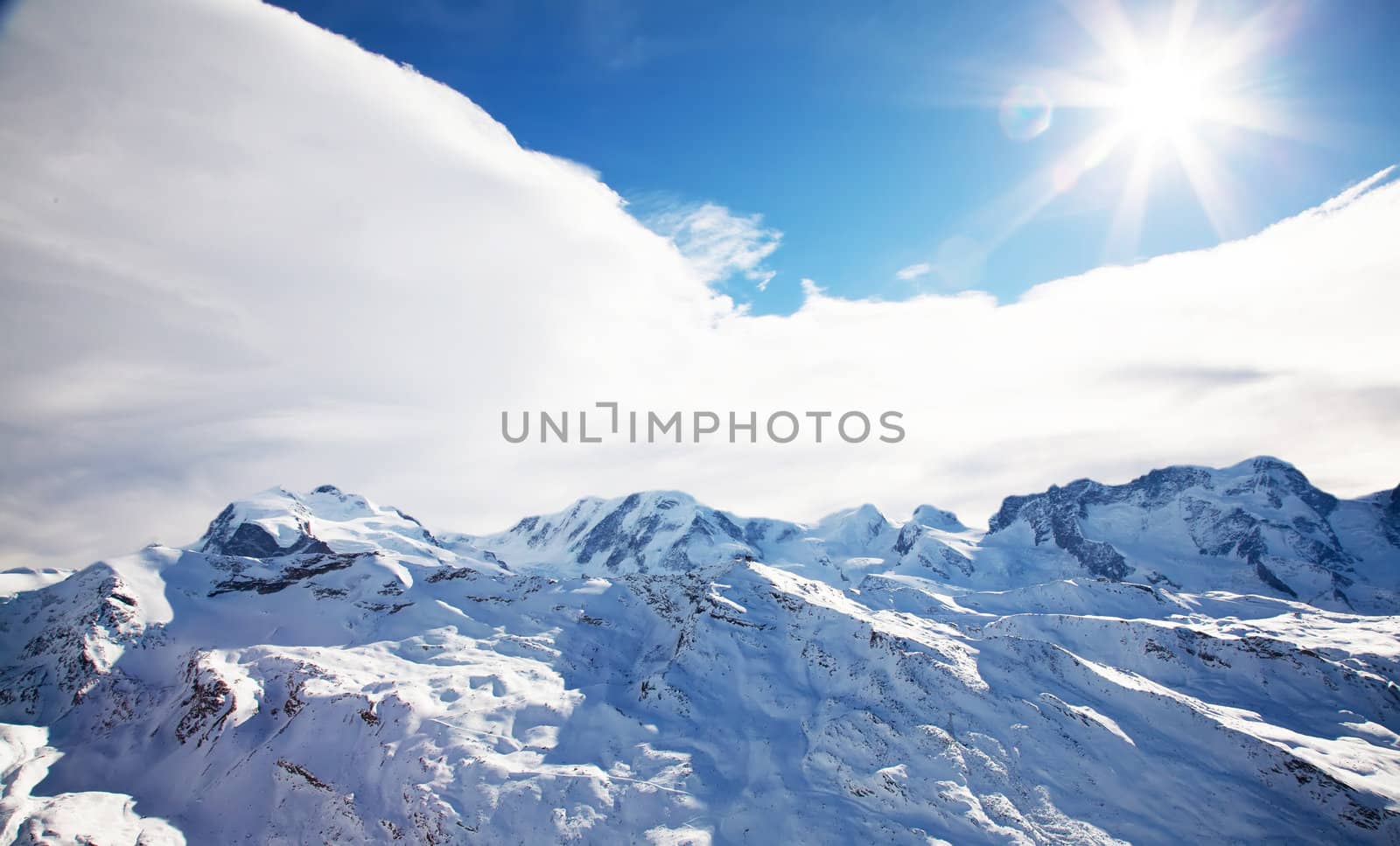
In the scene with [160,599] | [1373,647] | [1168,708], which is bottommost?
[1373,647]

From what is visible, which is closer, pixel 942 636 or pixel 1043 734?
pixel 1043 734

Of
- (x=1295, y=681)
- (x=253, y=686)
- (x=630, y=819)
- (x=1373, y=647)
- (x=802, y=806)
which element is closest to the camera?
(x=630, y=819)

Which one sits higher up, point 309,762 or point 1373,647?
point 309,762

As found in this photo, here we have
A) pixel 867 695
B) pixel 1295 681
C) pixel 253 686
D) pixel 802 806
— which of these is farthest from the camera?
pixel 1295 681

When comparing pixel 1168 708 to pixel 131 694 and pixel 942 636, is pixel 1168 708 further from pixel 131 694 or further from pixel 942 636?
pixel 131 694

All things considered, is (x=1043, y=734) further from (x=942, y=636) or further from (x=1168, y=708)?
(x=942, y=636)

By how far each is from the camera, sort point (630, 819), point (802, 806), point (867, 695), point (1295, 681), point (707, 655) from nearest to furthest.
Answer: point (630, 819)
point (802, 806)
point (867, 695)
point (707, 655)
point (1295, 681)

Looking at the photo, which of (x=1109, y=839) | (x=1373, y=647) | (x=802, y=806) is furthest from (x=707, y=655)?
(x=1373, y=647)
